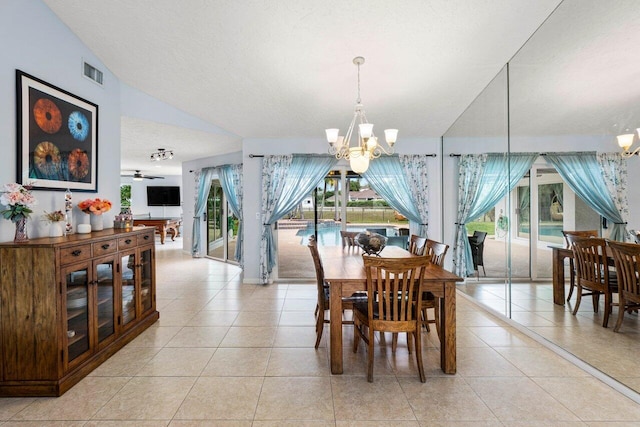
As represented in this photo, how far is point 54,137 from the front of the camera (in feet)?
9.05

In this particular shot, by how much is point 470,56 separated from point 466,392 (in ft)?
10.2

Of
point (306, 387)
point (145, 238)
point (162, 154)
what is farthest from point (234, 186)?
point (306, 387)

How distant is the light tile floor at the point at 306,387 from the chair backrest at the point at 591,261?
72cm

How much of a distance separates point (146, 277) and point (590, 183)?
4.27 meters

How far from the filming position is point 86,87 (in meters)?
3.15

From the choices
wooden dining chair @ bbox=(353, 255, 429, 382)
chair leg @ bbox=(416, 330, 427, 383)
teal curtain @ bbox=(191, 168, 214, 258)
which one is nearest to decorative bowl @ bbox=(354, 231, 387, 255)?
wooden dining chair @ bbox=(353, 255, 429, 382)

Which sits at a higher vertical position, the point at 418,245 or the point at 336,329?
the point at 418,245

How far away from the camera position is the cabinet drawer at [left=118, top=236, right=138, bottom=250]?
9.47ft

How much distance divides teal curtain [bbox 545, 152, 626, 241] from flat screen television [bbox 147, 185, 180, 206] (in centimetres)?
1088

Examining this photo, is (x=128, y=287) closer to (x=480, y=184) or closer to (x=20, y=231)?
(x=20, y=231)

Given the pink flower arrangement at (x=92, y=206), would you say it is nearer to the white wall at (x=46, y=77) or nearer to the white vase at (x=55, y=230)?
the white wall at (x=46, y=77)

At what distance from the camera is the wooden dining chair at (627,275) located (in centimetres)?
210

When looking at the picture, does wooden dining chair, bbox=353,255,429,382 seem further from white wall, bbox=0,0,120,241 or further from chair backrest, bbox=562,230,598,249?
white wall, bbox=0,0,120,241

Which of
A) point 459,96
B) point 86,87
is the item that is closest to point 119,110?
point 86,87
